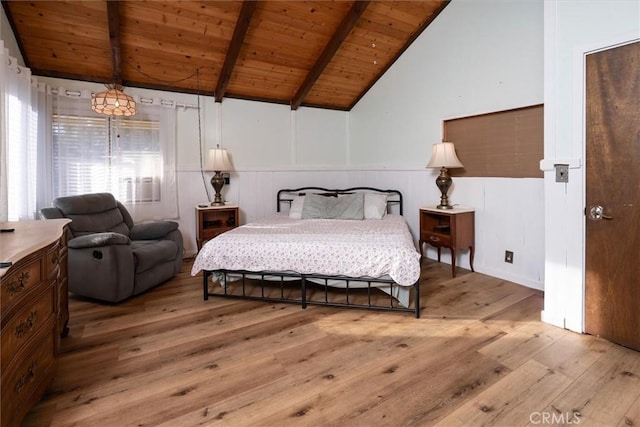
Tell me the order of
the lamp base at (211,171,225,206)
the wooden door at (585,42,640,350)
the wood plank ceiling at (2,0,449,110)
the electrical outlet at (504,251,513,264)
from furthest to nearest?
the lamp base at (211,171,225,206), the electrical outlet at (504,251,513,264), the wood plank ceiling at (2,0,449,110), the wooden door at (585,42,640,350)

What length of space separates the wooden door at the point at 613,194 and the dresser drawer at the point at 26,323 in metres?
3.19

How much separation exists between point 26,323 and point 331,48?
12.6 ft

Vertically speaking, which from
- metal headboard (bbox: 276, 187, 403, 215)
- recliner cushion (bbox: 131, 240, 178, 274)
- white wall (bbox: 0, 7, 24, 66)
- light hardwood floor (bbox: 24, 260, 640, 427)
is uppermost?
white wall (bbox: 0, 7, 24, 66)

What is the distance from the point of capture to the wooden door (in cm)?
204

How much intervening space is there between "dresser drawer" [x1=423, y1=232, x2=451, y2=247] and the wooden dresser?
3.37 m

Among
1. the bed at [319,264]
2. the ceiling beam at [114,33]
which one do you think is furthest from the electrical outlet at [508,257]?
the ceiling beam at [114,33]

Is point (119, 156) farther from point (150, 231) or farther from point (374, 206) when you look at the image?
point (374, 206)

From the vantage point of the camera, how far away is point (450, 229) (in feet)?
11.8

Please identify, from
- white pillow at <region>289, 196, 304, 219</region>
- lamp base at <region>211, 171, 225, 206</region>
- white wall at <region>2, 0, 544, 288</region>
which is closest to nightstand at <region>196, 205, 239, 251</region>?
lamp base at <region>211, 171, 225, 206</region>

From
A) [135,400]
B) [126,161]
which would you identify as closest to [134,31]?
[126,161]

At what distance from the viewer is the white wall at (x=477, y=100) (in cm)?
323

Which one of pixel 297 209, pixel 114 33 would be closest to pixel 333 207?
pixel 297 209

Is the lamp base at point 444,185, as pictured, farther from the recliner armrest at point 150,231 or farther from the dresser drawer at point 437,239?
the recliner armrest at point 150,231

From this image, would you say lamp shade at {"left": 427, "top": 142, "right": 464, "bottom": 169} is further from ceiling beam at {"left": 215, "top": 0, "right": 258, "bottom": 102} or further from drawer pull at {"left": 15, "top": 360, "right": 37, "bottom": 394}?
drawer pull at {"left": 15, "top": 360, "right": 37, "bottom": 394}
